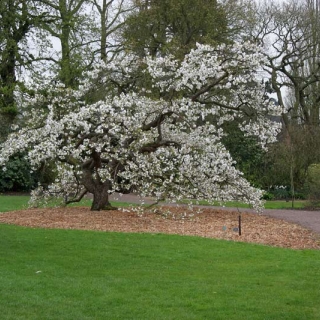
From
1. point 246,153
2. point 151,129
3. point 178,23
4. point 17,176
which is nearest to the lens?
point 151,129

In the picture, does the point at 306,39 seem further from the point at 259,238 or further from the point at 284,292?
the point at 284,292

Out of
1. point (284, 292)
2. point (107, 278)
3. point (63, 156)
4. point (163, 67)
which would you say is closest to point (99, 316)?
point (107, 278)

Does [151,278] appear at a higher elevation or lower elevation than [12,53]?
lower

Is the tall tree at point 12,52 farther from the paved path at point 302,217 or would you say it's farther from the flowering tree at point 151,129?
the paved path at point 302,217

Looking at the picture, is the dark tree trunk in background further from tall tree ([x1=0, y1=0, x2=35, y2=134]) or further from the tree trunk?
tall tree ([x1=0, y1=0, x2=35, y2=134])

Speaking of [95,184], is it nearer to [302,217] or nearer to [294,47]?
[302,217]

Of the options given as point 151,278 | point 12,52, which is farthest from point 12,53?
point 151,278

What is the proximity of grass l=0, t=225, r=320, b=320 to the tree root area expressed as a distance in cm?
128

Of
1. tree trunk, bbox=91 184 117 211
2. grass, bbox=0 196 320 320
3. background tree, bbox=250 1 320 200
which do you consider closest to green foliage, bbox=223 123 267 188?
background tree, bbox=250 1 320 200

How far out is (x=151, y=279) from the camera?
299 inches

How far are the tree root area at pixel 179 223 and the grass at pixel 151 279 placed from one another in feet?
4.19

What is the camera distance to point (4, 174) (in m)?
26.7

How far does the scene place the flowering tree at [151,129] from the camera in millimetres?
14289

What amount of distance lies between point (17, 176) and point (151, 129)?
12795mm
